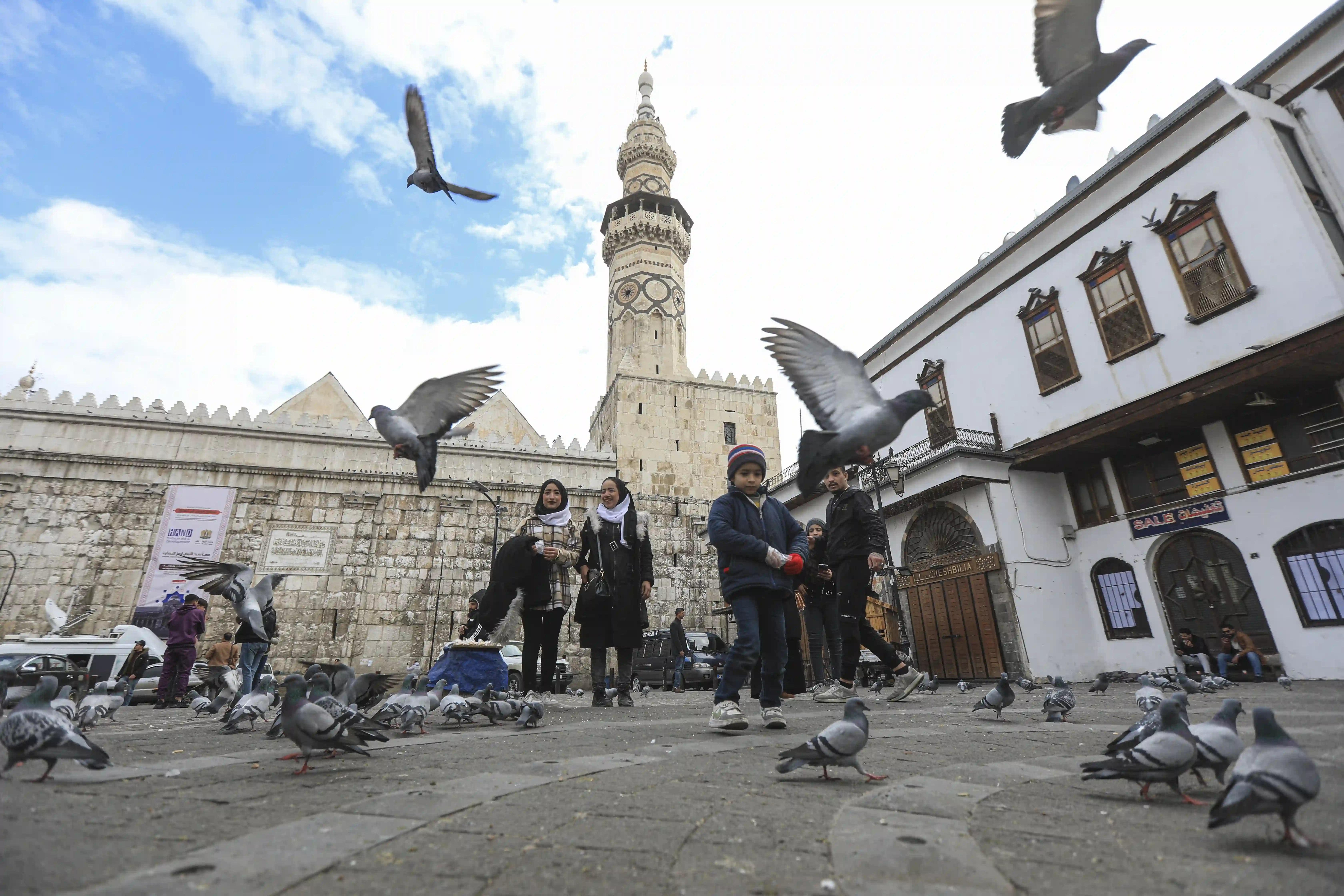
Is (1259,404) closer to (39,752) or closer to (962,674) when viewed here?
(962,674)

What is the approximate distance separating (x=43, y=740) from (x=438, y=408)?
10.4ft

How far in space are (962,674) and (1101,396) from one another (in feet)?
22.1

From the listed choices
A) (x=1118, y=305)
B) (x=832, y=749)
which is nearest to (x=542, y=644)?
(x=832, y=749)

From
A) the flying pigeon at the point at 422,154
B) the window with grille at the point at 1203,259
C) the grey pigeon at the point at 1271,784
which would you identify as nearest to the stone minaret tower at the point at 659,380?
the window with grille at the point at 1203,259

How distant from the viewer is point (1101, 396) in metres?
12.6

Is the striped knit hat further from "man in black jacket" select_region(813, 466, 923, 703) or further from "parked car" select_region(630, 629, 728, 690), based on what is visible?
"parked car" select_region(630, 629, 728, 690)

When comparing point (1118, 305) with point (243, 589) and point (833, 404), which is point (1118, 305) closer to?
point (833, 404)

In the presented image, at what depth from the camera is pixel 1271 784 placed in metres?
1.71

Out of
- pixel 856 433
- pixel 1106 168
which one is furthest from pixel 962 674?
pixel 856 433

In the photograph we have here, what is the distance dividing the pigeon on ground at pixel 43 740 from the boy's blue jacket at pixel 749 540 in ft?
10.4

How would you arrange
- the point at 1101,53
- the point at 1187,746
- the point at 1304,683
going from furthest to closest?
1. the point at 1304,683
2. the point at 1101,53
3. the point at 1187,746

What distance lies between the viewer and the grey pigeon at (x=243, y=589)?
21.1 ft

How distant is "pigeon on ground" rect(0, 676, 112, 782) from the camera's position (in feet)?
8.14

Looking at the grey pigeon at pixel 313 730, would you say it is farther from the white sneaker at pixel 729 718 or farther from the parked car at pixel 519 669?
the parked car at pixel 519 669
